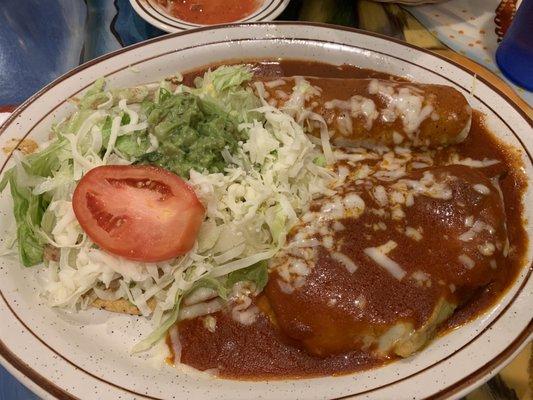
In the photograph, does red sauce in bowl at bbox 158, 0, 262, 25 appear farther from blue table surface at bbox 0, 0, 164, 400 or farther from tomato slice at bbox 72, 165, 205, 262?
tomato slice at bbox 72, 165, 205, 262

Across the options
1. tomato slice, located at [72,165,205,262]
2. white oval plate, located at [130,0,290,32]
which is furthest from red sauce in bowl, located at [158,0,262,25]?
tomato slice, located at [72,165,205,262]

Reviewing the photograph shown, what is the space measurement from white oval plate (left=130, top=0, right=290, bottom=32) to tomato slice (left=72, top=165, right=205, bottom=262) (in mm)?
1506

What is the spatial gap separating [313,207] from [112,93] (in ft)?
4.02

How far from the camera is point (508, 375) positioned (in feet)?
6.49

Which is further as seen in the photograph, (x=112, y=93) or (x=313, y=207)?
(x=112, y=93)

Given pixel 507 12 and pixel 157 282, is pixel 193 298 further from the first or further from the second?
pixel 507 12

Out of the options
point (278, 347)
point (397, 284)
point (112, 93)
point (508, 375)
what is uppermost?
point (112, 93)

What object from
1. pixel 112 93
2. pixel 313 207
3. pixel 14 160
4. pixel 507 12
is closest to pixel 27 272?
pixel 14 160

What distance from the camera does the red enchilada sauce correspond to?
187 centimetres

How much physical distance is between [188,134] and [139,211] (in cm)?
47

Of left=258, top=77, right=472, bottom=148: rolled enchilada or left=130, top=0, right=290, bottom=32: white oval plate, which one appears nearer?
left=258, top=77, right=472, bottom=148: rolled enchilada

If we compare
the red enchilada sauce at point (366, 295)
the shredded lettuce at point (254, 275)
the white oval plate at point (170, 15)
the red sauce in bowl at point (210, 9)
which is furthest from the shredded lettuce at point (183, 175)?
the red sauce in bowl at point (210, 9)

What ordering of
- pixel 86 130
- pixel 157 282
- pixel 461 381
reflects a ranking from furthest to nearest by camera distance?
1. pixel 86 130
2. pixel 157 282
3. pixel 461 381

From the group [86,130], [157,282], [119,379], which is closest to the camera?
[119,379]
